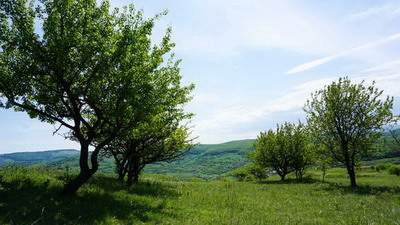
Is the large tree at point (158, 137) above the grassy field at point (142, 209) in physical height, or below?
above

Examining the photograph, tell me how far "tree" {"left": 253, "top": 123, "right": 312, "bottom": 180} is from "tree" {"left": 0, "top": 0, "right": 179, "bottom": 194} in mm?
52674

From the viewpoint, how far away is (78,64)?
868 inches

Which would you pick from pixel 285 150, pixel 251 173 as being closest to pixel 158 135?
pixel 285 150

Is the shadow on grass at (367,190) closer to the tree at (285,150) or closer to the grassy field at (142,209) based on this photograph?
A: the grassy field at (142,209)

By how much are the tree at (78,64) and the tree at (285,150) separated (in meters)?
52.7

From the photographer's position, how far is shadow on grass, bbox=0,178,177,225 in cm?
1741

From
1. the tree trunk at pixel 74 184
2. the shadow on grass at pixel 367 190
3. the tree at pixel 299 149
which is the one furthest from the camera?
the tree at pixel 299 149

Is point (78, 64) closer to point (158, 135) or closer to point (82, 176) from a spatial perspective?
point (82, 176)

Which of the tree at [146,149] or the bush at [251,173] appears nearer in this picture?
the tree at [146,149]

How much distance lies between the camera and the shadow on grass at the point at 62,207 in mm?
17406

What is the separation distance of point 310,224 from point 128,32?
1341 centimetres

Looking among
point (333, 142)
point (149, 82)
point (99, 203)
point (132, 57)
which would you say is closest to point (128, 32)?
point (132, 57)

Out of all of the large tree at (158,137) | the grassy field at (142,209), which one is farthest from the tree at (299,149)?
the grassy field at (142,209)

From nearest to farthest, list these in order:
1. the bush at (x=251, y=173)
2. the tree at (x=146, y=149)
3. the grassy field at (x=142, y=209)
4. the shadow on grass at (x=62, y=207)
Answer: the shadow on grass at (x=62, y=207)
the grassy field at (x=142, y=209)
the tree at (x=146, y=149)
the bush at (x=251, y=173)
